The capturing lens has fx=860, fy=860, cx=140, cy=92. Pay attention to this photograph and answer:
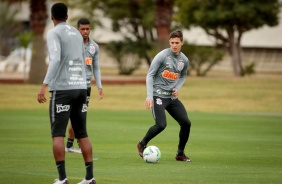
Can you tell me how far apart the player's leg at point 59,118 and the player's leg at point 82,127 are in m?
0.18

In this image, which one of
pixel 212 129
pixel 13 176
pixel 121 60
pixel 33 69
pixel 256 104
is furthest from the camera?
pixel 121 60

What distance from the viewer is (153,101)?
14.7m

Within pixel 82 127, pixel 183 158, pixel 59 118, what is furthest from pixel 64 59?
pixel 183 158

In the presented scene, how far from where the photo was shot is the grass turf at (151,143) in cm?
1239

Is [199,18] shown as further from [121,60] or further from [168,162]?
[168,162]

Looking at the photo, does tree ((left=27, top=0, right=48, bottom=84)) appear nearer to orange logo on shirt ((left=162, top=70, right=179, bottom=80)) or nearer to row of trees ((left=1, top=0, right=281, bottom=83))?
row of trees ((left=1, top=0, right=281, bottom=83))

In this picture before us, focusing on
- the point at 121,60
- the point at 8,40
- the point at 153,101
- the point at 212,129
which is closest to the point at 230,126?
the point at 212,129

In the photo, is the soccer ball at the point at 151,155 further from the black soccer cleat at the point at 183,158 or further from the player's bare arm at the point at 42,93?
the player's bare arm at the point at 42,93

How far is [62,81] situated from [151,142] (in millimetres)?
7440

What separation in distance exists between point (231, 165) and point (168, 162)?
1113 millimetres

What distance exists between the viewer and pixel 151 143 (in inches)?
714

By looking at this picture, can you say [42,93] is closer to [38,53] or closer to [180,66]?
[180,66]

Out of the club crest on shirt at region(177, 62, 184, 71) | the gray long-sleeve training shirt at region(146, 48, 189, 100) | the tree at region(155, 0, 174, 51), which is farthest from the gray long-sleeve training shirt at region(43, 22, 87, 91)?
the tree at region(155, 0, 174, 51)

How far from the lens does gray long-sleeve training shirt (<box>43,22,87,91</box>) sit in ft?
36.2
